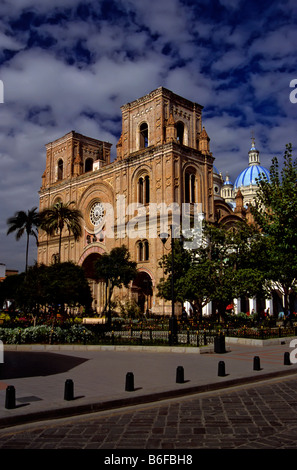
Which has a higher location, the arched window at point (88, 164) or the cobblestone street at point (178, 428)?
the arched window at point (88, 164)

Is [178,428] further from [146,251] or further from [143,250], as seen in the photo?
[146,251]

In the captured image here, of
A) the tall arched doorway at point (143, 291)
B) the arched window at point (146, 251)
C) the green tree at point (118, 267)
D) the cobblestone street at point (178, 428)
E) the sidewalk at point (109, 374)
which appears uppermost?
the arched window at point (146, 251)

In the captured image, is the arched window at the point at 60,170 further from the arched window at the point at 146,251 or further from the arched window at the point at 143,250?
the arched window at the point at 146,251

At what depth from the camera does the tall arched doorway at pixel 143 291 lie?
133 feet

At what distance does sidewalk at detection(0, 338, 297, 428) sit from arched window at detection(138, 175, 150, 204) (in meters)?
26.0

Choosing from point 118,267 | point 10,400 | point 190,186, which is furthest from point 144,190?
point 10,400

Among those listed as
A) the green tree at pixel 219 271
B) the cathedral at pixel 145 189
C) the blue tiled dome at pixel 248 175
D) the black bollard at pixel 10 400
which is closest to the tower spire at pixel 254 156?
the blue tiled dome at pixel 248 175

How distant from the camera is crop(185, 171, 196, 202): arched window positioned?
41544mm

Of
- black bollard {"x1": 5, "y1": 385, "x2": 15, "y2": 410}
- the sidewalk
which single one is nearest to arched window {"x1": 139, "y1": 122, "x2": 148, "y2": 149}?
the sidewalk

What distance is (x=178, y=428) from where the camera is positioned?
6.59 m

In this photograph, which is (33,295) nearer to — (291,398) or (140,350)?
(140,350)

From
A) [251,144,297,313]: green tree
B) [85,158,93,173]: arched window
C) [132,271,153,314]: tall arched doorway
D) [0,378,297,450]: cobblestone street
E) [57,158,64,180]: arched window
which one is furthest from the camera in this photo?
[57,158,64,180]: arched window

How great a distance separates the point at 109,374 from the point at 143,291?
30.3 m

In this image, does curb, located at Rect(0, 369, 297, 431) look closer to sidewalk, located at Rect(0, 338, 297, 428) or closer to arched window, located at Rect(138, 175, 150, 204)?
sidewalk, located at Rect(0, 338, 297, 428)
